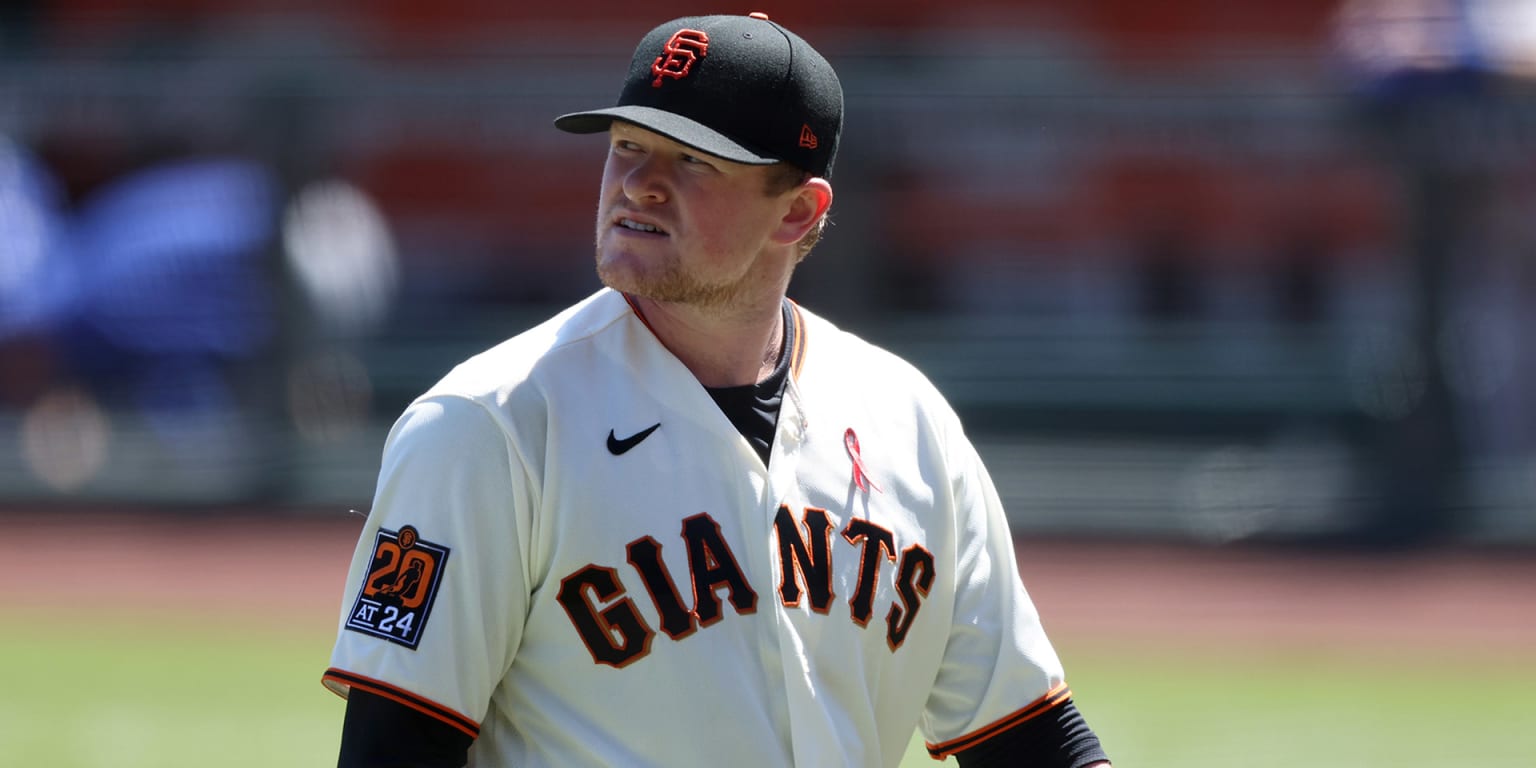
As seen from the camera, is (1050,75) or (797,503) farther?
(1050,75)

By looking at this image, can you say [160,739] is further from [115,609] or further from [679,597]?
[679,597]

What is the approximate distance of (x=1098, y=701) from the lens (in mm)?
8266

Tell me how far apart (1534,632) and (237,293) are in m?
9.23

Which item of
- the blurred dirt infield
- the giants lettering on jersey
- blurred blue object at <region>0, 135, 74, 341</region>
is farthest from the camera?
blurred blue object at <region>0, 135, 74, 341</region>

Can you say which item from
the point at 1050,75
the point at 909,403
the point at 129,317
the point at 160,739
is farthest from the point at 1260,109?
the point at 909,403

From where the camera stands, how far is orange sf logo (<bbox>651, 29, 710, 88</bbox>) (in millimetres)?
2736

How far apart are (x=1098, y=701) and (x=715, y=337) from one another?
18.9 feet

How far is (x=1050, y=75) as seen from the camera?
50.5 feet

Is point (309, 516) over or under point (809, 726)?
under

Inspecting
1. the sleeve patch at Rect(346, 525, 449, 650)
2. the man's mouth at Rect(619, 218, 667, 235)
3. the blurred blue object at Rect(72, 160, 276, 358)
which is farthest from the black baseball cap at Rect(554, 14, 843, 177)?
the blurred blue object at Rect(72, 160, 276, 358)

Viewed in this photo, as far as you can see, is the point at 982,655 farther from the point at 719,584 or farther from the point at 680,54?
the point at 680,54

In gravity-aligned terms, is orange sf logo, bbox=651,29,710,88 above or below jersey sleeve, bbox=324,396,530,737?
above

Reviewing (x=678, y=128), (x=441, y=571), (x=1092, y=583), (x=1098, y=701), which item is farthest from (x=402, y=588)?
(x=1092, y=583)

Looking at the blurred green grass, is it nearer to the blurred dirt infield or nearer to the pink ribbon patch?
the blurred dirt infield
